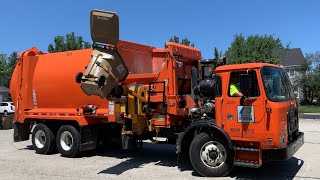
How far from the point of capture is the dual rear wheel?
451 inches

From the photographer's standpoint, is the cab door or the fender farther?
the fender

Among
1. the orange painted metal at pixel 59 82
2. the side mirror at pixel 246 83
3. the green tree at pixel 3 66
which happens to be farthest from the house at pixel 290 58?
the side mirror at pixel 246 83

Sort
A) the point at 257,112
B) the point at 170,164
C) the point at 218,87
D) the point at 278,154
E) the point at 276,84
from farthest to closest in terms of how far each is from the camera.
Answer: the point at 170,164 < the point at 218,87 < the point at 276,84 < the point at 257,112 < the point at 278,154

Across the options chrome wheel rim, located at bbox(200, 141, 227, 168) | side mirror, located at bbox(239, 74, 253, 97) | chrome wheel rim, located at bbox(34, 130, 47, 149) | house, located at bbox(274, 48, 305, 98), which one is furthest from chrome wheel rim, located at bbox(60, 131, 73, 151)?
house, located at bbox(274, 48, 305, 98)

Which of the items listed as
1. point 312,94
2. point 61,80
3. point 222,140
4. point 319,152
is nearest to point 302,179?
point 222,140

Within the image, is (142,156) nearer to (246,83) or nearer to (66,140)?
(66,140)

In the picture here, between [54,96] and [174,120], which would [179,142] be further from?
[54,96]

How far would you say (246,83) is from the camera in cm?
790

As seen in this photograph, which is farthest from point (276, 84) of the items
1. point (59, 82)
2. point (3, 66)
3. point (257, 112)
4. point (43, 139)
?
point (3, 66)

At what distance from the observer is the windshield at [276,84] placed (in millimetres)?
7875

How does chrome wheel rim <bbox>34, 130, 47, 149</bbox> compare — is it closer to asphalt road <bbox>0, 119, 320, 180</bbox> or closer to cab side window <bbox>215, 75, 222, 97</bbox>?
asphalt road <bbox>0, 119, 320, 180</bbox>

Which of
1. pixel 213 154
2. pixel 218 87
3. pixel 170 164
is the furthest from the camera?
pixel 170 164

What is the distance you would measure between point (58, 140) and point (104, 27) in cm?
455

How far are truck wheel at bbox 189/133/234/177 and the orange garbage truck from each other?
0.07 ft
